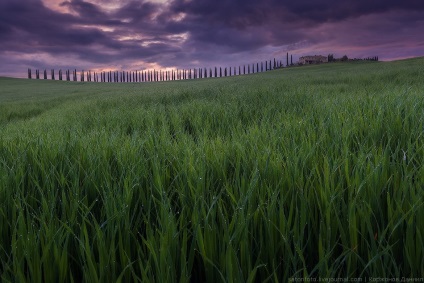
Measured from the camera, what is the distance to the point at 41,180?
1703 millimetres

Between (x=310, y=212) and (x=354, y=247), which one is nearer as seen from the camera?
(x=354, y=247)

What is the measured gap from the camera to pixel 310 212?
1.11 m

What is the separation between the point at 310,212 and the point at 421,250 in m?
0.34

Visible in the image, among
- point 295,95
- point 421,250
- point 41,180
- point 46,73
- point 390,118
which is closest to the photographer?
point 421,250

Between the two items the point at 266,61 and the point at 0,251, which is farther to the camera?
the point at 266,61

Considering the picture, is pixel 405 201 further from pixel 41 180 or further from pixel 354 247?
pixel 41 180

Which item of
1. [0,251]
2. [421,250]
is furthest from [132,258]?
[421,250]

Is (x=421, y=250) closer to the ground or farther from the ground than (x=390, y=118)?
closer to the ground

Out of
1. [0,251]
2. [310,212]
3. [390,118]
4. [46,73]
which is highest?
[46,73]

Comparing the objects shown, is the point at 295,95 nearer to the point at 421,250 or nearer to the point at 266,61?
the point at 421,250

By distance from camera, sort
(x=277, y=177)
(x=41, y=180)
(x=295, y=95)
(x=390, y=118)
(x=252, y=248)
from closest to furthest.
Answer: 1. (x=252, y=248)
2. (x=277, y=177)
3. (x=41, y=180)
4. (x=390, y=118)
5. (x=295, y=95)

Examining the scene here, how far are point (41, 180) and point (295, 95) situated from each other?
4248 millimetres

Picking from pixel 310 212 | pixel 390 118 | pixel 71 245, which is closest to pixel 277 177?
pixel 310 212

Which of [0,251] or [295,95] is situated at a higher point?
[295,95]
